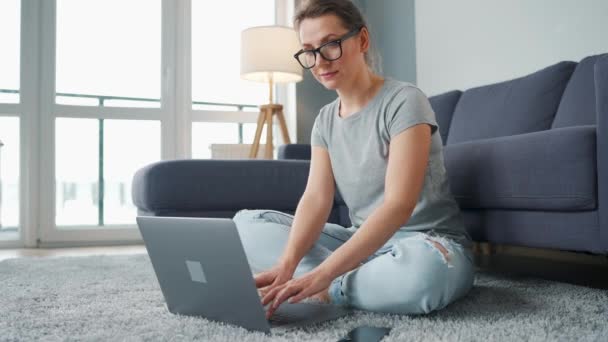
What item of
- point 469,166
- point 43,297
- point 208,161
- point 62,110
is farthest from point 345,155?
point 62,110

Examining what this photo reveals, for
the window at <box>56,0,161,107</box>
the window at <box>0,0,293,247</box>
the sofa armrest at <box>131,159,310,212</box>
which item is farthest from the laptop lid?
the window at <box>56,0,161,107</box>

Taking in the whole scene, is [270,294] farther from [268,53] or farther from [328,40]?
[268,53]

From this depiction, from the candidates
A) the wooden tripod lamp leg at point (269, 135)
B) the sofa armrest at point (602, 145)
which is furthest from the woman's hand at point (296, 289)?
the wooden tripod lamp leg at point (269, 135)

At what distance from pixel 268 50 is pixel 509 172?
2.05m

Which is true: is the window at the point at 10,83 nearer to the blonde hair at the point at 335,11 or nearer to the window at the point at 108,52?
the window at the point at 108,52

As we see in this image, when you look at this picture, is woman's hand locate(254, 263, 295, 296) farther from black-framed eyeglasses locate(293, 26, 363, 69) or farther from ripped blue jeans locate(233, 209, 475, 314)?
black-framed eyeglasses locate(293, 26, 363, 69)

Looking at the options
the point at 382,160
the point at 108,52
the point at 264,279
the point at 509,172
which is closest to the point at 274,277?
the point at 264,279

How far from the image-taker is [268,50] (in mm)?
3258

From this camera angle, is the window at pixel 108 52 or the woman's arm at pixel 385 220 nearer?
the woman's arm at pixel 385 220

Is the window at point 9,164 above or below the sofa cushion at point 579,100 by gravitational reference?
below

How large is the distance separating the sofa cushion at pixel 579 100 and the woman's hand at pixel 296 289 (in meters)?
1.29

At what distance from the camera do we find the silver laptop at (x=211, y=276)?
0.88 metres

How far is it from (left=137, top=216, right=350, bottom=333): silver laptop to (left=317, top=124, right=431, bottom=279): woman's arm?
123 millimetres

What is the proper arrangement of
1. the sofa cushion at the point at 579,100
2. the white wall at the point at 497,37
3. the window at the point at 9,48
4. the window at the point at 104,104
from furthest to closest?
the window at the point at 104,104 → the window at the point at 9,48 → the white wall at the point at 497,37 → the sofa cushion at the point at 579,100
